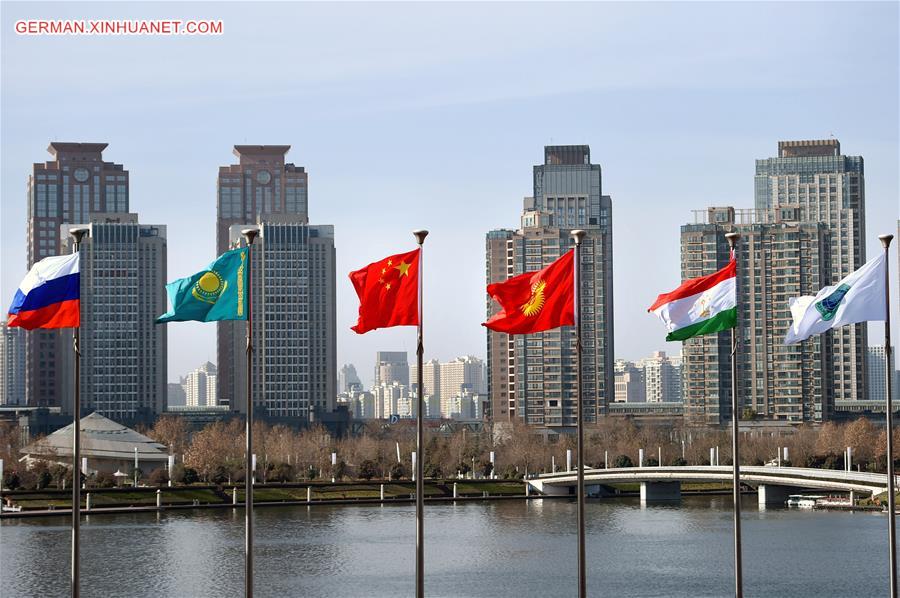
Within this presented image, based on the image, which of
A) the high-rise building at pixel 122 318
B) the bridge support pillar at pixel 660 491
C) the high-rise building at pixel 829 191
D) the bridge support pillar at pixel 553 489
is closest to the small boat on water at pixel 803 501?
the bridge support pillar at pixel 660 491

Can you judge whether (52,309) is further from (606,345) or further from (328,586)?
(606,345)

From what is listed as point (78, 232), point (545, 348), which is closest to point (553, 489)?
point (545, 348)

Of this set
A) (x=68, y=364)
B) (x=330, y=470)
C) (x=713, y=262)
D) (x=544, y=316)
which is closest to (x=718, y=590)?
(x=544, y=316)

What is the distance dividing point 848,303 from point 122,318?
139112 millimetres

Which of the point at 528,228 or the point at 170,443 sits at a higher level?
the point at 528,228

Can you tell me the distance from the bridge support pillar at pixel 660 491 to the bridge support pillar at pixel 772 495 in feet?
20.6

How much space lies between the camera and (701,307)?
1135 inches

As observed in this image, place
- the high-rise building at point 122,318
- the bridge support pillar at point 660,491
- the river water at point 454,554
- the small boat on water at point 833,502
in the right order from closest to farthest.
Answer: the river water at point 454,554
the small boat on water at point 833,502
the bridge support pillar at point 660,491
the high-rise building at point 122,318

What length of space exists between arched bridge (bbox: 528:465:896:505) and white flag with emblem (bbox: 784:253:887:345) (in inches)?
1781

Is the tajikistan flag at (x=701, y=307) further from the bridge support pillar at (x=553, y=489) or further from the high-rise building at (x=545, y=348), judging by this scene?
the high-rise building at (x=545, y=348)

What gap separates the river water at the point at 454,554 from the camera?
5066 cm

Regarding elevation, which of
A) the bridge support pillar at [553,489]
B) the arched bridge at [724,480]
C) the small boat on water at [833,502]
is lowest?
the bridge support pillar at [553,489]

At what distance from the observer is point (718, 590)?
49438 millimetres

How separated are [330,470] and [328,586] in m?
48.2
